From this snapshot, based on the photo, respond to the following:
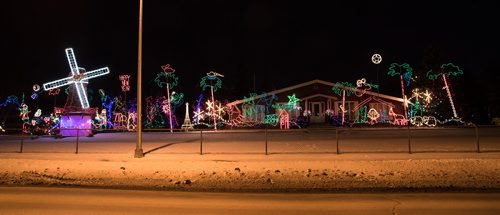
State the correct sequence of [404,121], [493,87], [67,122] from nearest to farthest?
[67,122] < [404,121] < [493,87]

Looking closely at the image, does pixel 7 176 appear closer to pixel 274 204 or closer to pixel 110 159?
pixel 110 159

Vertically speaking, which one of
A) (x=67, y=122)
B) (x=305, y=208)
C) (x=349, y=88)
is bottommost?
(x=305, y=208)

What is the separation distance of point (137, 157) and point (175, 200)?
992cm

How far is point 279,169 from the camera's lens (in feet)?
53.3

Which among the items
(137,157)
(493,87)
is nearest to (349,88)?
(493,87)

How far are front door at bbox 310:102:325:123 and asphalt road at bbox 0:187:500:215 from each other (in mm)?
44316

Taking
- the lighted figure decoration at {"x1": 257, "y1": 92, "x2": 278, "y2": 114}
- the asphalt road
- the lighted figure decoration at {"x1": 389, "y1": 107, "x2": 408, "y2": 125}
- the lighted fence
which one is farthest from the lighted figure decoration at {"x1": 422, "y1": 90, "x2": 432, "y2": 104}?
the asphalt road

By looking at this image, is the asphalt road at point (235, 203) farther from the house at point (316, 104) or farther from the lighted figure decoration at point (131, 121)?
the house at point (316, 104)

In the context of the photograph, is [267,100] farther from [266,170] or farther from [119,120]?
[266,170]

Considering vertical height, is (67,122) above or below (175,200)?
above

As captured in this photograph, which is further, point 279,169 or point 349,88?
point 349,88

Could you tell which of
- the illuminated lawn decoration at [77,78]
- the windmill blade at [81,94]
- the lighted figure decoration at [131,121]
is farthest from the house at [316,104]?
the windmill blade at [81,94]

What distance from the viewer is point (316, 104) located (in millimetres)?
55562

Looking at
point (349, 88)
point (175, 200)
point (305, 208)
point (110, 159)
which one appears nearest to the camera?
point (305, 208)
